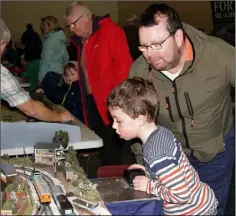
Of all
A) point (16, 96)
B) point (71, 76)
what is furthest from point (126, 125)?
point (71, 76)

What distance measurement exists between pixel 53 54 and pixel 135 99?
2940mm

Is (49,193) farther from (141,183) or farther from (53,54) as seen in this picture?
(53,54)

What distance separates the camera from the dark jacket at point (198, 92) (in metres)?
2.17

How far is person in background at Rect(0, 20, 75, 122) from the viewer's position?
2.16 meters

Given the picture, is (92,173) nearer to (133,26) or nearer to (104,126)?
(104,126)

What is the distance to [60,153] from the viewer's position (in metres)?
2.21

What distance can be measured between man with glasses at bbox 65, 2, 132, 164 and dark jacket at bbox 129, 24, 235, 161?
3.71 feet

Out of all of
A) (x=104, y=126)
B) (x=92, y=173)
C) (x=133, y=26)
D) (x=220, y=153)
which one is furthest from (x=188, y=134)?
(x=133, y=26)

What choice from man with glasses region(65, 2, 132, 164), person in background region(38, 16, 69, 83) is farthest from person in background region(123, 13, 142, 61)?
man with glasses region(65, 2, 132, 164)

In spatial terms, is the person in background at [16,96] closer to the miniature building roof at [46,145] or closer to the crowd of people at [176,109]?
the crowd of people at [176,109]

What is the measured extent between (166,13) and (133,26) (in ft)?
9.20

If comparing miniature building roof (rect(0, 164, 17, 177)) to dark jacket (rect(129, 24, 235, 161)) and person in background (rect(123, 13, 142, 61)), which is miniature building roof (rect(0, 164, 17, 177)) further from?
person in background (rect(123, 13, 142, 61))

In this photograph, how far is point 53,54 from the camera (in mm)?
→ 4723

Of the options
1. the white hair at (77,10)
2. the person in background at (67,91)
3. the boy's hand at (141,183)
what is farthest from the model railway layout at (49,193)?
the person in background at (67,91)
